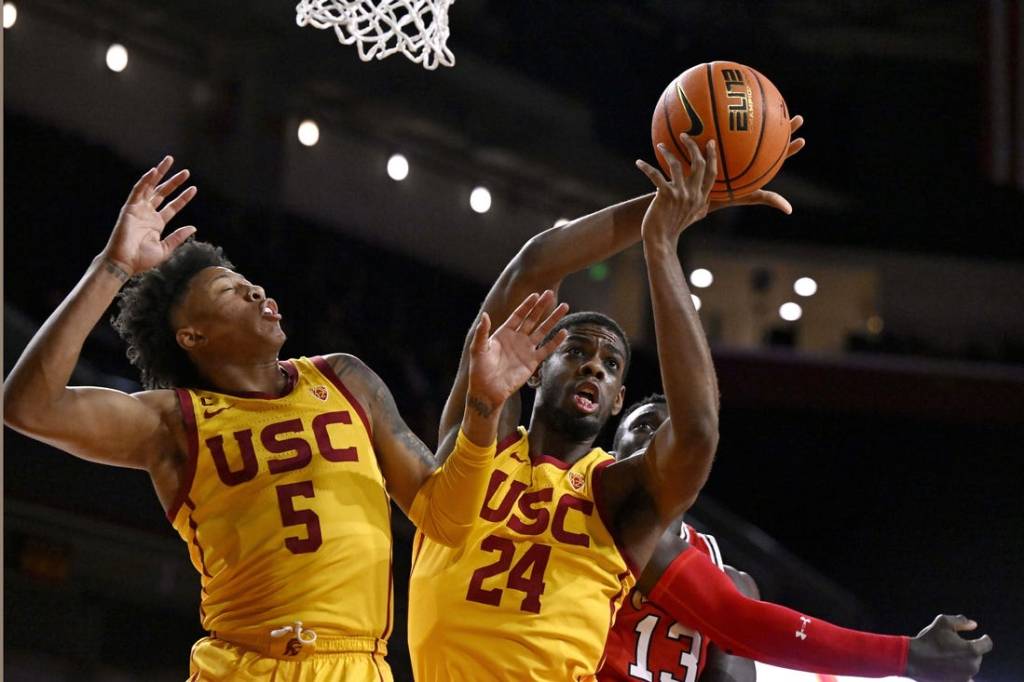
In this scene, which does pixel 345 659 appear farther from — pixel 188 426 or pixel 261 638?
pixel 188 426

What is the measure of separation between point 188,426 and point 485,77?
329 inches

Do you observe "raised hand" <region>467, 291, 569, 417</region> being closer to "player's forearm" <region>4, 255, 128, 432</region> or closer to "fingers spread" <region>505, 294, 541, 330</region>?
"fingers spread" <region>505, 294, 541, 330</region>

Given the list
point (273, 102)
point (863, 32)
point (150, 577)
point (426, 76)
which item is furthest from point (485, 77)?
point (150, 577)

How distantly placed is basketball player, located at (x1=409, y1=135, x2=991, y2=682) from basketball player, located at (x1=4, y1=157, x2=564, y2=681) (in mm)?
220

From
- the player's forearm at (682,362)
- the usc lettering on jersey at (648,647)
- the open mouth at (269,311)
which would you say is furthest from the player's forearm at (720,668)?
the open mouth at (269,311)

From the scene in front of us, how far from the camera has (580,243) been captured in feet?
11.7

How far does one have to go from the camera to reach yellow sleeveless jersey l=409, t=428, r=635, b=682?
10.5 ft

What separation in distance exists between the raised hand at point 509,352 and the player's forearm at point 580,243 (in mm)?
498

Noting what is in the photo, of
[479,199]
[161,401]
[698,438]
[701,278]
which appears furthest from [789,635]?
[701,278]

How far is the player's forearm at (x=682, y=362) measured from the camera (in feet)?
10.0

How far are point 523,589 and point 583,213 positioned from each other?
8.30m

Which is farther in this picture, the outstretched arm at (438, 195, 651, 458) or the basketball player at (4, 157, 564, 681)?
the outstretched arm at (438, 195, 651, 458)

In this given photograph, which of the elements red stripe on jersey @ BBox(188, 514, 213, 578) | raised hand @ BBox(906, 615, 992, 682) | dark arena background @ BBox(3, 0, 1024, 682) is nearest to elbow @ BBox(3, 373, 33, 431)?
red stripe on jersey @ BBox(188, 514, 213, 578)

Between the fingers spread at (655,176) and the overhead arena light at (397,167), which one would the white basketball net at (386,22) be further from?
the overhead arena light at (397,167)
